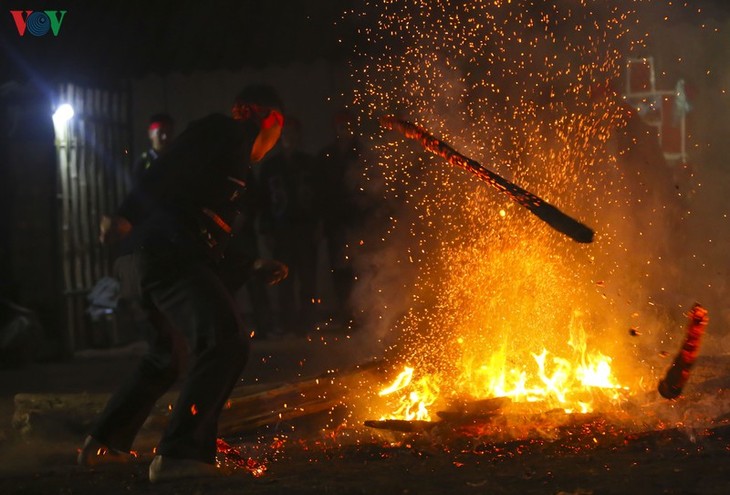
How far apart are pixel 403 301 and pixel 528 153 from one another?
161 cm

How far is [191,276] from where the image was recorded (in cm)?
461

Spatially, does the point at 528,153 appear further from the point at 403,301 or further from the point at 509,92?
the point at 403,301

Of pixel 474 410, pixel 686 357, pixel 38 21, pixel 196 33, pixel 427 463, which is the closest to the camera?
pixel 427 463

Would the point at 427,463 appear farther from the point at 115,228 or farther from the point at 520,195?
the point at 115,228


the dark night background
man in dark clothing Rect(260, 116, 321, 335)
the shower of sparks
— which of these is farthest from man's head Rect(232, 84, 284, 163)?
the dark night background

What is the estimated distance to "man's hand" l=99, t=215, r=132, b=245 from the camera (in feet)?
15.3

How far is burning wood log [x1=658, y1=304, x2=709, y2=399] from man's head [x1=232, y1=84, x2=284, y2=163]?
8.30ft

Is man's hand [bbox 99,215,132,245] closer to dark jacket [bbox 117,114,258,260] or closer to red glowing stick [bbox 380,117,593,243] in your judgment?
dark jacket [bbox 117,114,258,260]

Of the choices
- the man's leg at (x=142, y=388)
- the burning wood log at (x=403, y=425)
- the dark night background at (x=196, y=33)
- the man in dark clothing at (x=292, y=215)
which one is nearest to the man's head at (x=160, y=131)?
the man in dark clothing at (x=292, y=215)

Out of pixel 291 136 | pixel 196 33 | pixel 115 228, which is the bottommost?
pixel 115 228

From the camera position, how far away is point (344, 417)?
600cm

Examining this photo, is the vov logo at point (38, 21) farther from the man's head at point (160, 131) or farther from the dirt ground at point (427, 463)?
the dirt ground at point (427, 463)

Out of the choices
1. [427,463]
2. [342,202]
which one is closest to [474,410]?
[427,463]

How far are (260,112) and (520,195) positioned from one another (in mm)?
1477
